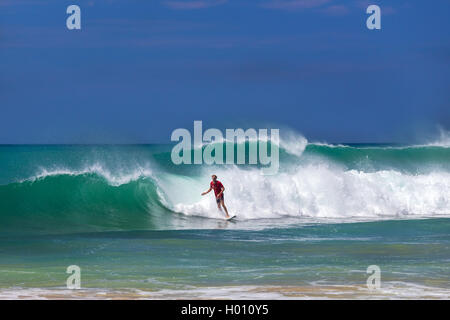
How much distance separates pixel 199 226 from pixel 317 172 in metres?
6.25

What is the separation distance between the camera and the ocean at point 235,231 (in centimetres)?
947

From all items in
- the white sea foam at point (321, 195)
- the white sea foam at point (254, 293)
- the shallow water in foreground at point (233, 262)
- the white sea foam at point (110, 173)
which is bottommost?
the white sea foam at point (254, 293)

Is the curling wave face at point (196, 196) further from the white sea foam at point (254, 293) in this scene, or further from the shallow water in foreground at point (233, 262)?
the white sea foam at point (254, 293)

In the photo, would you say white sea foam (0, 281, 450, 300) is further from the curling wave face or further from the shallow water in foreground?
the curling wave face

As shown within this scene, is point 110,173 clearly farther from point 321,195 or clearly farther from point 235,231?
point 235,231

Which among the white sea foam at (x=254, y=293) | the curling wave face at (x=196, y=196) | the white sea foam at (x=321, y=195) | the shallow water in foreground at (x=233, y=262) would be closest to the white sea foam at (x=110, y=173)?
the curling wave face at (x=196, y=196)

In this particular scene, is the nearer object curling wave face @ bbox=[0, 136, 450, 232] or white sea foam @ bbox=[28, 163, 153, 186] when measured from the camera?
curling wave face @ bbox=[0, 136, 450, 232]

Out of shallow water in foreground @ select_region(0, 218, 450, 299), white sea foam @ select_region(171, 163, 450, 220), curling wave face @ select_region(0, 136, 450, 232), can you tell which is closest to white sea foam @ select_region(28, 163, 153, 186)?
curling wave face @ select_region(0, 136, 450, 232)

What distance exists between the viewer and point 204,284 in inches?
374

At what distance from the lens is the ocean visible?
9.47m

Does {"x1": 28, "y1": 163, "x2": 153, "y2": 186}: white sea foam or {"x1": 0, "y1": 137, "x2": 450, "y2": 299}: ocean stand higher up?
{"x1": 28, "y1": 163, "x2": 153, "y2": 186}: white sea foam

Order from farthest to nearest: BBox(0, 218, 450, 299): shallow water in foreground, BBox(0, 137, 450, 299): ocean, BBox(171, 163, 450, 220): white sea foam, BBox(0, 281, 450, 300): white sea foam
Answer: BBox(171, 163, 450, 220): white sea foam, BBox(0, 137, 450, 299): ocean, BBox(0, 218, 450, 299): shallow water in foreground, BBox(0, 281, 450, 300): white sea foam
